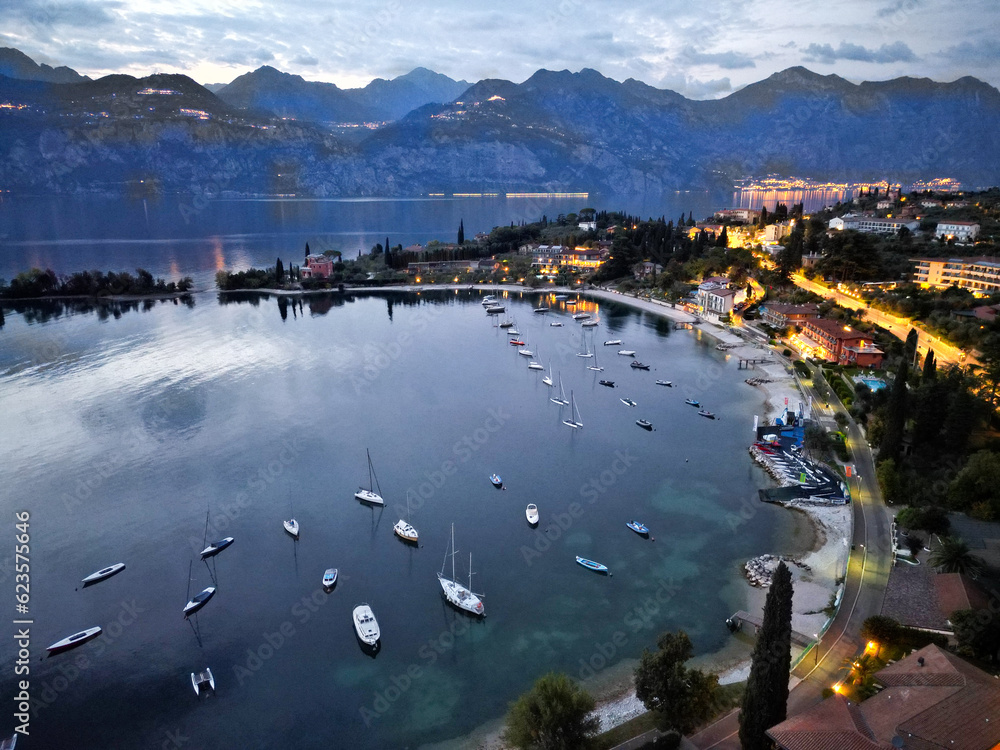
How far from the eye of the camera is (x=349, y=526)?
2747cm

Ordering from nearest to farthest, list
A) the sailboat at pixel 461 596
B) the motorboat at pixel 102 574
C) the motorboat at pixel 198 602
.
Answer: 1. the sailboat at pixel 461 596
2. the motorboat at pixel 198 602
3. the motorboat at pixel 102 574

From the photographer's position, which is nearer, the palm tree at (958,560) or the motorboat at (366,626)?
the palm tree at (958,560)

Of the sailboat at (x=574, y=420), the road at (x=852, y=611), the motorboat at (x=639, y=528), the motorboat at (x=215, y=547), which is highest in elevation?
the road at (x=852, y=611)

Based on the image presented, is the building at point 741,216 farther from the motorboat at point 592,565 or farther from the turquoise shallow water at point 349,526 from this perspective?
the motorboat at point 592,565

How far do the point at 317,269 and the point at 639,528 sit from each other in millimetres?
76907

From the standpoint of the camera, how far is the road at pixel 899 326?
37.1 meters

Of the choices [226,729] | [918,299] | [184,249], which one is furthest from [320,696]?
[184,249]

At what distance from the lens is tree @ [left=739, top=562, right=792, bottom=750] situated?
13.4 metres

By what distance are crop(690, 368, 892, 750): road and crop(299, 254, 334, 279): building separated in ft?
261

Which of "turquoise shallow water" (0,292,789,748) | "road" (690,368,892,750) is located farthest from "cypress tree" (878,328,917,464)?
"turquoise shallow water" (0,292,789,748)

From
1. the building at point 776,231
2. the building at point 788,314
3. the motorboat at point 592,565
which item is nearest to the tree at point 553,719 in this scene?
the motorboat at point 592,565

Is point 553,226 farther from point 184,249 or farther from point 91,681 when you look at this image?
point 91,681
